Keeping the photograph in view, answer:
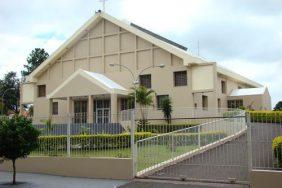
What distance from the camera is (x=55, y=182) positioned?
1335 cm

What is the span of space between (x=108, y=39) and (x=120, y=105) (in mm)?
6774

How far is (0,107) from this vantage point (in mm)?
35688

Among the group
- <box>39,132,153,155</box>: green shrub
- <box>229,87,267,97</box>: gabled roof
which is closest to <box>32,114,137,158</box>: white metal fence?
<box>39,132,153,155</box>: green shrub

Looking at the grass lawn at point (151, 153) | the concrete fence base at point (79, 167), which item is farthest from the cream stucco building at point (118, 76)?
the grass lawn at point (151, 153)

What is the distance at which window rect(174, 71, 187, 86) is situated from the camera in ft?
113

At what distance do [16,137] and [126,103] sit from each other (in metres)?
22.4

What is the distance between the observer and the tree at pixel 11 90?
64.0 meters

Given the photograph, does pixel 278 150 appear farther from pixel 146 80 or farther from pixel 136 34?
pixel 136 34

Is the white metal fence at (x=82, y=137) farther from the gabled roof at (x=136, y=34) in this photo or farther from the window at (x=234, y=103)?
the window at (x=234, y=103)

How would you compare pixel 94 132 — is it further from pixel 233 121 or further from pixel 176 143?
pixel 233 121

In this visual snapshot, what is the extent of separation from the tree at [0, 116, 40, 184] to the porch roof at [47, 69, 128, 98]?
1955cm

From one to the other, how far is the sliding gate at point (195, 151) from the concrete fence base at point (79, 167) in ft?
1.88

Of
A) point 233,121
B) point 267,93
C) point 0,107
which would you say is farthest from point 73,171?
point 267,93

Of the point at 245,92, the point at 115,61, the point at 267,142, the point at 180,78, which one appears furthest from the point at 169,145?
the point at 245,92
